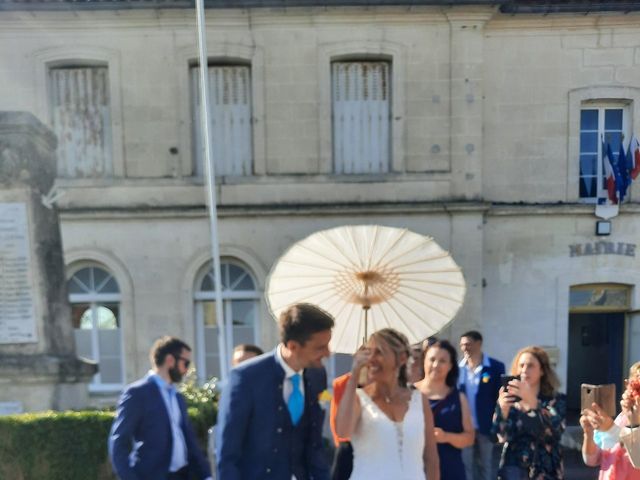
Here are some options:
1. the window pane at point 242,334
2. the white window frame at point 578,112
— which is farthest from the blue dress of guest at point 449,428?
the white window frame at point 578,112

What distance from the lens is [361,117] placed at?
29.9ft

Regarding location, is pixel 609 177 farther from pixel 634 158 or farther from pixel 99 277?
pixel 99 277

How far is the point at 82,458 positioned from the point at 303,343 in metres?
3.41

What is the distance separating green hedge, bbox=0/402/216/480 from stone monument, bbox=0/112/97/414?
0.87 meters

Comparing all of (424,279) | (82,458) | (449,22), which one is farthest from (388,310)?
(449,22)

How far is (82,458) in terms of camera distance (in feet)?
15.6

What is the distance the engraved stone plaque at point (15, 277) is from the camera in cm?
562

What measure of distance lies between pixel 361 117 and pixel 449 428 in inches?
259

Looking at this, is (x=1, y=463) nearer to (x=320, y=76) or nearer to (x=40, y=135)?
(x=40, y=135)

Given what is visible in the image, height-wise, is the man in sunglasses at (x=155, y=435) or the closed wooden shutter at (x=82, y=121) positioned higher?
the closed wooden shutter at (x=82, y=121)

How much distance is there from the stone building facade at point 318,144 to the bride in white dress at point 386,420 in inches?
235

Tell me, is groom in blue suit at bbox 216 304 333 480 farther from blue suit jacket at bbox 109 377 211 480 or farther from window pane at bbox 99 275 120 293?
window pane at bbox 99 275 120 293

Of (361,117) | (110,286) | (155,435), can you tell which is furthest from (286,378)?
(110,286)

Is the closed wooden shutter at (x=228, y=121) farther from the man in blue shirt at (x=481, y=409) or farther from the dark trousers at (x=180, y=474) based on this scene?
the dark trousers at (x=180, y=474)
